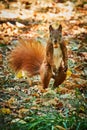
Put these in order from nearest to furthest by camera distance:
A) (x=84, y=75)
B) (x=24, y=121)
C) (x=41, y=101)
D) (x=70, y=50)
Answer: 1. (x=24, y=121)
2. (x=41, y=101)
3. (x=84, y=75)
4. (x=70, y=50)

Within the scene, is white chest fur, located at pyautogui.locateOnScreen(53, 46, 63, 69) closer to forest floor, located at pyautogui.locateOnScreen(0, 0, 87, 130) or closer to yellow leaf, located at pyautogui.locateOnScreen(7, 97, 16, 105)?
forest floor, located at pyautogui.locateOnScreen(0, 0, 87, 130)

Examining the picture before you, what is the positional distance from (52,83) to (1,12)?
157 inches

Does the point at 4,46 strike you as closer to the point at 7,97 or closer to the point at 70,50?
the point at 70,50

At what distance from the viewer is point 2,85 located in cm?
627

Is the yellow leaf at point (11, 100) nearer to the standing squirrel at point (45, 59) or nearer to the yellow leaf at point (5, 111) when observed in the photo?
the yellow leaf at point (5, 111)

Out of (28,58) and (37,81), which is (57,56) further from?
(37,81)

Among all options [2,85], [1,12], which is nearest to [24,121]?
[2,85]

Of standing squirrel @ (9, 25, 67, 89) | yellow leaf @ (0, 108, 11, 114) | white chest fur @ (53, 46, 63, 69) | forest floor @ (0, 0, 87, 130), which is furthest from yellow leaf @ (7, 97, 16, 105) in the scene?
white chest fur @ (53, 46, 63, 69)

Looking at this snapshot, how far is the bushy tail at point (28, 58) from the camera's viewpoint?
19.9 ft

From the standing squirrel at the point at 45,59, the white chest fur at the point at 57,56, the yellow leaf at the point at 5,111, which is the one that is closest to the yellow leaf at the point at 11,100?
the yellow leaf at the point at 5,111

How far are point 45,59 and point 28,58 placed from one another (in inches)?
14.1

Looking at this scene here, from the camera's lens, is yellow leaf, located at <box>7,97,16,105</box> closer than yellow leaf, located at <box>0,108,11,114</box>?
No

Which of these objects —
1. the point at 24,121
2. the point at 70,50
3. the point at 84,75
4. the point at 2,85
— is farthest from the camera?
the point at 70,50

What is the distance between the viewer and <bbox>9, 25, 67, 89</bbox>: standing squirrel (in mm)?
5695
